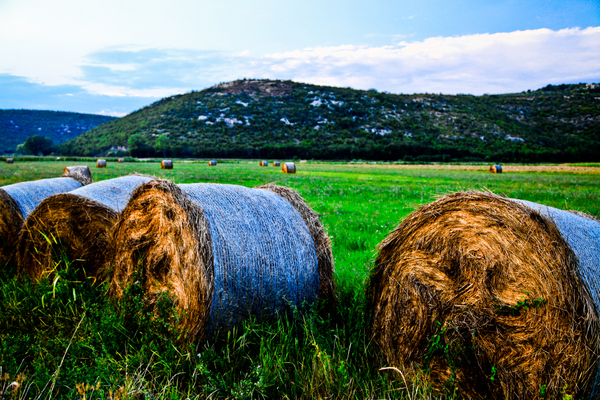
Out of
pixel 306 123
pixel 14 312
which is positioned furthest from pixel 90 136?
pixel 14 312

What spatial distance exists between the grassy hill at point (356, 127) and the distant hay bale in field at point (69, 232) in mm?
65351

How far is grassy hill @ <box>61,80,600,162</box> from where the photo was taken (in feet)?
237

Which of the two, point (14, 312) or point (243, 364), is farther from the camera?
point (14, 312)

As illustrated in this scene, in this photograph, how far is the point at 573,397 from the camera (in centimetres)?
233

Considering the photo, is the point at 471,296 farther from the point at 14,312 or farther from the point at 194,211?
the point at 14,312

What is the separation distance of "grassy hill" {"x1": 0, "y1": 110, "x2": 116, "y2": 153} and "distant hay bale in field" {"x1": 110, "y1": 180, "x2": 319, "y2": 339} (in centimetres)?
12564

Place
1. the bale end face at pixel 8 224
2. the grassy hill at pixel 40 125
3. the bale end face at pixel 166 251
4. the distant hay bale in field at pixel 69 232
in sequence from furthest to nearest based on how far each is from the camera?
the grassy hill at pixel 40 125 → the bale end face at pixel 8 224 → the distant hay bale in field at pixel 69 232 → the bale end face at pixel 166 251

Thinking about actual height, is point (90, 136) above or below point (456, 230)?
above

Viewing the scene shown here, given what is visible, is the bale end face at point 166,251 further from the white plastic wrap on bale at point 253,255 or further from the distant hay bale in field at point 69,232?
the distant hay bale in field at point 69,232

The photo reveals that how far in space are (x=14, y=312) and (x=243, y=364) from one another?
286 cm

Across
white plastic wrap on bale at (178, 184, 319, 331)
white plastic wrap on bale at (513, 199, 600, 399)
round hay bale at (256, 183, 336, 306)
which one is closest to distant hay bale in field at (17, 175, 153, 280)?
white plastic wrap on bale at (178, 184, 319, 331)

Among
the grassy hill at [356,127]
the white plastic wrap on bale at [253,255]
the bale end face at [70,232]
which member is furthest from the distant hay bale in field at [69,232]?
the grassy hill at [356,127]

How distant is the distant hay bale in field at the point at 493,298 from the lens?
8.01 feet

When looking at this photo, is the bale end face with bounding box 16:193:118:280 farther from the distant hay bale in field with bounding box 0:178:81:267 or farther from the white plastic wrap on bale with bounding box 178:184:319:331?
the white plastic wrap on bale with bounding box 178:184:319:331
